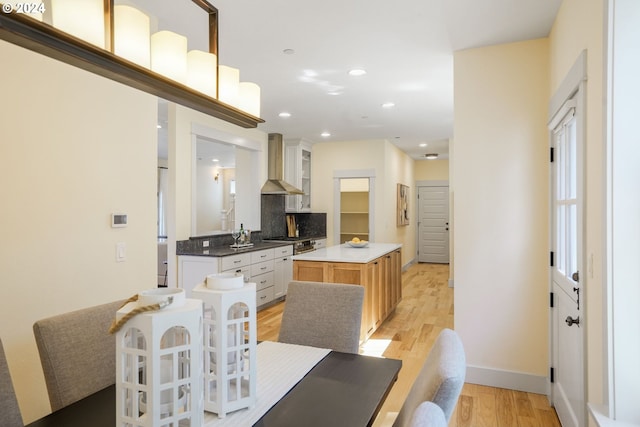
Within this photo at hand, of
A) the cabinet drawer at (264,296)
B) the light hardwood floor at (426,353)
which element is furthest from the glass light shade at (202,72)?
the cabinet drawer at (264,296)

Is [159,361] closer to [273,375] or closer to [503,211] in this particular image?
[273,375]

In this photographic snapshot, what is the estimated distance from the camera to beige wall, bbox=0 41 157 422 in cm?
174

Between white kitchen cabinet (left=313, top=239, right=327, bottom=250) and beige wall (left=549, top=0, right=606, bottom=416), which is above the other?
beige wall (left=549, top=0, right=606, bottom=416)

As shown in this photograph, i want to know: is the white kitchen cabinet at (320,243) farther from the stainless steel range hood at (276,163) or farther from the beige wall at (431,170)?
the beige wall at (431,170)

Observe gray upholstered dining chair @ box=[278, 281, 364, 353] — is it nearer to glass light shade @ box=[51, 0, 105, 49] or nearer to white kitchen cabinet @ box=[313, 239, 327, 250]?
glass light shade @ box=[51, 0, 105, 49]

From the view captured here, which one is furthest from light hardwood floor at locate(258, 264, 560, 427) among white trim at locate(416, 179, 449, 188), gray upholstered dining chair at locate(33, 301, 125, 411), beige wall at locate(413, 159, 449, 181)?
beige wall at locate(413, 159, 449, 181)

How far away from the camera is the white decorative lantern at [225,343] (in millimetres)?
1148

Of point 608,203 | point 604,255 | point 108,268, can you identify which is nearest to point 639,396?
point 604,255

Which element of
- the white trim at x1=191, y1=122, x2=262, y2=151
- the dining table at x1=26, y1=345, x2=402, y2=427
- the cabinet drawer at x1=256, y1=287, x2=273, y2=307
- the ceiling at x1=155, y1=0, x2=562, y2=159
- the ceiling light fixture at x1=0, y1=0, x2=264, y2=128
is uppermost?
the ceiling at x1=155, y1=0, x2=562, y2=159

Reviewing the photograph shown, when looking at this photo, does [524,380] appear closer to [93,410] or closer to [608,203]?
[608,203]

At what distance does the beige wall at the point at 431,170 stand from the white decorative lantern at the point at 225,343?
9106mm

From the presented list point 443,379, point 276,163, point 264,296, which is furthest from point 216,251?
point 443,379

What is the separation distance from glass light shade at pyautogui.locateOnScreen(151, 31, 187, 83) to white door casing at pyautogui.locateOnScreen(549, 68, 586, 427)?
69.2 inches

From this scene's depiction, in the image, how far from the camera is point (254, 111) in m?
1.91
